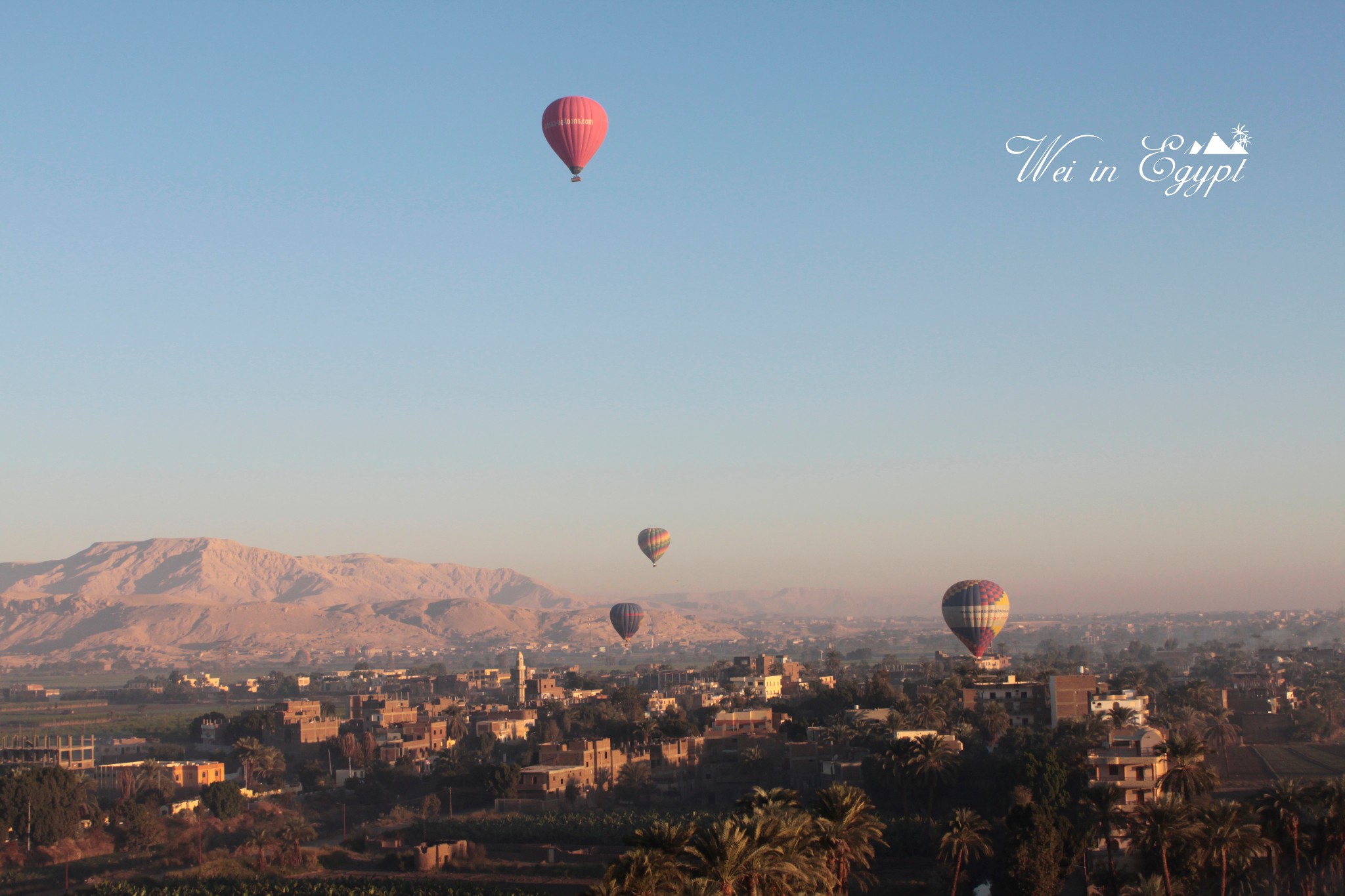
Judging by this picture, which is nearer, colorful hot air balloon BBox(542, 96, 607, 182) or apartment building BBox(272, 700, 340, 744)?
colorful hot air balloon BBox(542, 96, 607, 182)

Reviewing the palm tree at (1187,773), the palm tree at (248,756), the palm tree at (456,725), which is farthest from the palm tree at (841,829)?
the palm tree at (456,725)

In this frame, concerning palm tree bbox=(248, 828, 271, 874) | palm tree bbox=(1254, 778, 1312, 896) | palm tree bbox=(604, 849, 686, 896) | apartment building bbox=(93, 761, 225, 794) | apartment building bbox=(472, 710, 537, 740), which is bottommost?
palm tree bbox=(248, 828, 271, 874)

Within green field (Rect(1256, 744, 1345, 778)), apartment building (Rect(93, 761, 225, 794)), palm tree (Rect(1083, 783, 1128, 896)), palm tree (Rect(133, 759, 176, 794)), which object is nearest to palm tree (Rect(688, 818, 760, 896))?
palm tree (Rect(1083, 783, 1128, 896))

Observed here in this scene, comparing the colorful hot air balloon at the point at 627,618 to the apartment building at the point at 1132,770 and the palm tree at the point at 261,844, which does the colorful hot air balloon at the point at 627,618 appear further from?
the apartment building at the point at 1132,770

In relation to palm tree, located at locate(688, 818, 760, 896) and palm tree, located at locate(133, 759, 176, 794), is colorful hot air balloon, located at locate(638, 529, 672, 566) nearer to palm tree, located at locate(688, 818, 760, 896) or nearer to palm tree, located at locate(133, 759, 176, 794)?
palm tree, located at locate(133, 759, 176, 794)

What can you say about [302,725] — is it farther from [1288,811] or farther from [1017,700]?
[1288,811]
